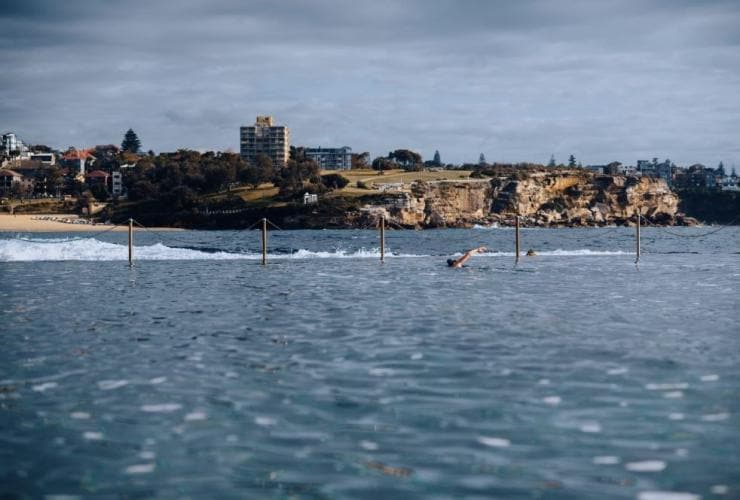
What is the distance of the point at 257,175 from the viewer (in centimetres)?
18762

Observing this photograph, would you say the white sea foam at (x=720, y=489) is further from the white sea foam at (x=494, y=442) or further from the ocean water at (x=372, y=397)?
the white sea foam at (x=494, y=442)

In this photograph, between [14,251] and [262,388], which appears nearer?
[262,388]

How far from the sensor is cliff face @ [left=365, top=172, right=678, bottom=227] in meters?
171

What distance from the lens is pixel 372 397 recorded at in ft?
36.2

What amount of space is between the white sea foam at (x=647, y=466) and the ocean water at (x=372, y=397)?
3cm

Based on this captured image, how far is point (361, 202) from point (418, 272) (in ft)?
420

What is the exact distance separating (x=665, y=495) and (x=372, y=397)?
461 centimetres

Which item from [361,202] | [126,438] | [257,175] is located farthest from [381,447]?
[257,175]

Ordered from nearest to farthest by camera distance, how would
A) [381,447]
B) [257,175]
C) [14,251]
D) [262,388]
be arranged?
[381,447] < [262,388] < [14,251] < [257,175]

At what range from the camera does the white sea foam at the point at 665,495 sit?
7.22m

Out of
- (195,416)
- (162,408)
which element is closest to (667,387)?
(195,416)

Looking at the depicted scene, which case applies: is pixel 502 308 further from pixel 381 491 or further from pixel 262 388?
pixel 381 491

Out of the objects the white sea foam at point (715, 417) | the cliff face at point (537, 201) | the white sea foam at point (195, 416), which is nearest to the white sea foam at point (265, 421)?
the white sea foam at point (195, 416)

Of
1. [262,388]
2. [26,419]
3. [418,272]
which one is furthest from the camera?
[418,272]
